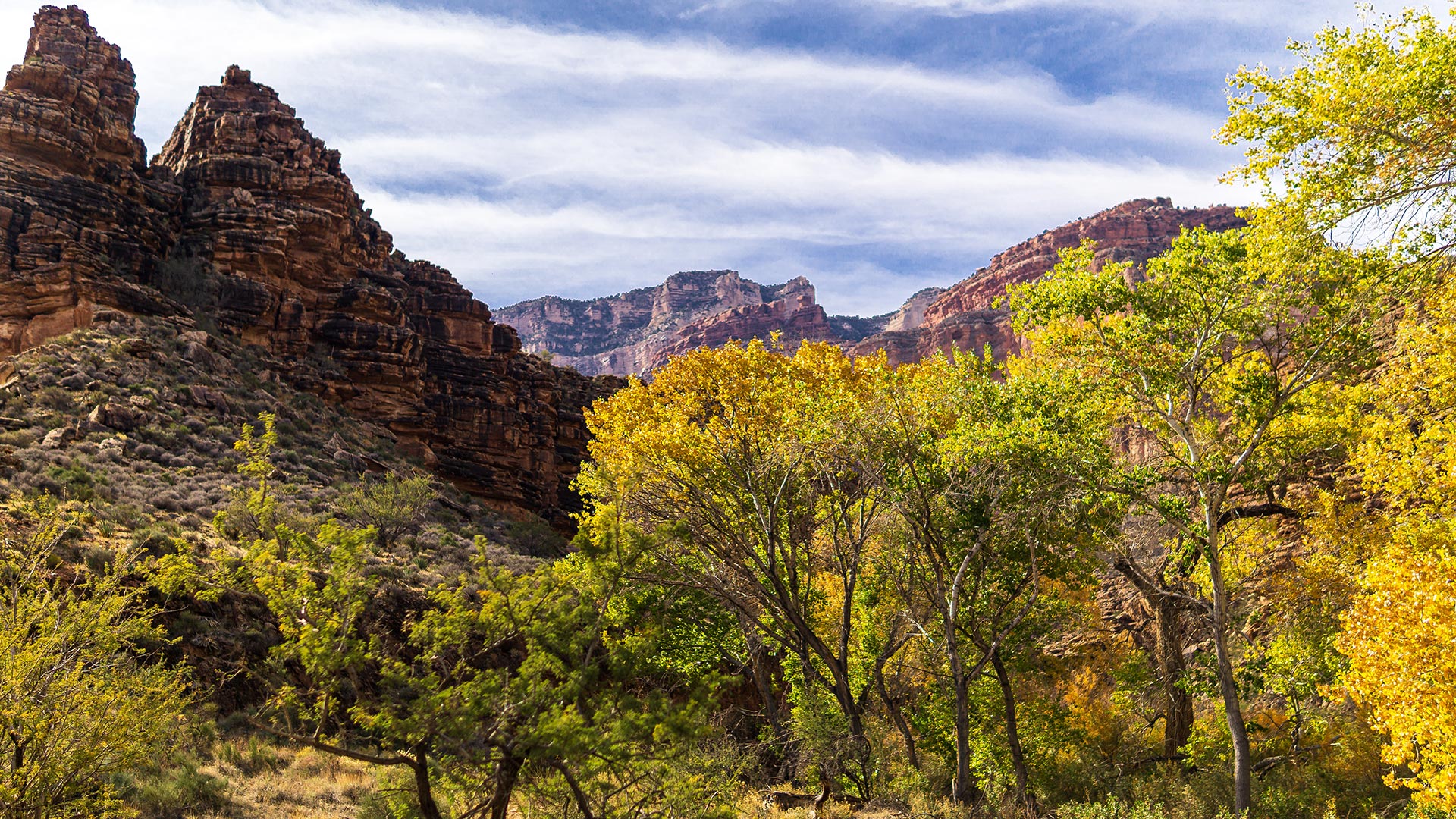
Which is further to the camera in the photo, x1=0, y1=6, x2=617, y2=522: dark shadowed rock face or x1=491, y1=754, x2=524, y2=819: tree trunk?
x1=0, y1=6, x2=617, y2=522: dark shadowed rock face

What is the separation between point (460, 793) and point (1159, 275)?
590 inches

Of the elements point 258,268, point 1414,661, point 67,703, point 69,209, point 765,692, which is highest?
point 69,209

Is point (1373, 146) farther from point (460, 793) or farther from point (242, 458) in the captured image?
point (242, 458)

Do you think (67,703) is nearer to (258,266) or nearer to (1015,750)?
(1015,750)

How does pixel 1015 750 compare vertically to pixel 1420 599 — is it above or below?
below

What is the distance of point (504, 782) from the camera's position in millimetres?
7695

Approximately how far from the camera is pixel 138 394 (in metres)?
32.3

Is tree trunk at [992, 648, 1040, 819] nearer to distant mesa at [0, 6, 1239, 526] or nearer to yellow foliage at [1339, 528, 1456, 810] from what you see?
yellow foliage at [1339, 528, 1456, 810]

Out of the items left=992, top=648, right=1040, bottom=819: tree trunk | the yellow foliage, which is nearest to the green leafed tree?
left=992, top=648, right=1040, bottom=819: tree trunk

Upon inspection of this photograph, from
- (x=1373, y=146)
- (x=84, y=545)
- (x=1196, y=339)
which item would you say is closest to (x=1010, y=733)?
(x=1196, y=339)

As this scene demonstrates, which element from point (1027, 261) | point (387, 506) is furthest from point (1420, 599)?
point (1027, 261)

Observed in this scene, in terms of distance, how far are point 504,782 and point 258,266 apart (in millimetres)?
57485

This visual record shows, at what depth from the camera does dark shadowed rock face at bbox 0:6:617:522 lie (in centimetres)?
4253

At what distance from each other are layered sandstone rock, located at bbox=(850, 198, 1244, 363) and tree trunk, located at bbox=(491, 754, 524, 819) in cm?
11476
